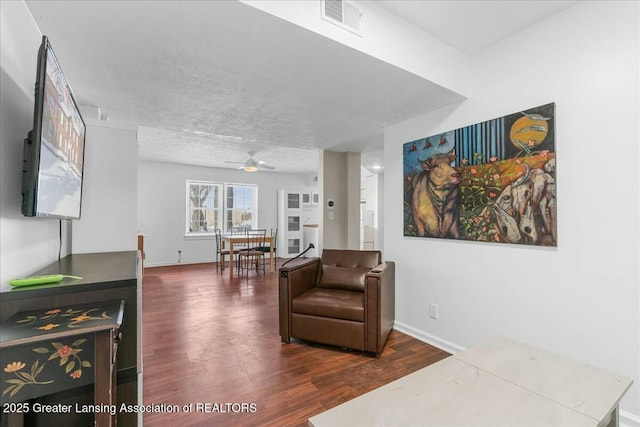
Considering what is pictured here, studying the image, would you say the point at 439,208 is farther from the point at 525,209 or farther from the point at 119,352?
the point at 119,352

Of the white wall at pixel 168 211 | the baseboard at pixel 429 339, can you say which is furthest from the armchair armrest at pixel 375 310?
the white wall at pixel 168 211

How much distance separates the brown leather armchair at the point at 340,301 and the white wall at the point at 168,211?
4.97 m

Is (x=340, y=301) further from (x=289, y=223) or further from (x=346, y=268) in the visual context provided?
(x=289, y=223)

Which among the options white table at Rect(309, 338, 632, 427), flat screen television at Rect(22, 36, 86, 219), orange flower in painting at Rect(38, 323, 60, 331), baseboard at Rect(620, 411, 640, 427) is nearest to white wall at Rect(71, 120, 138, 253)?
flat screen television at Rect(22, 36, 86, 219)

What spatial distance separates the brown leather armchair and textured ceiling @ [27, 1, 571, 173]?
1.50 m

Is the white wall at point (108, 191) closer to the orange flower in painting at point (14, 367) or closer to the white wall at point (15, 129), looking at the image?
the white wall at point (15, 129)

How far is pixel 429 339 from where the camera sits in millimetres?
2719

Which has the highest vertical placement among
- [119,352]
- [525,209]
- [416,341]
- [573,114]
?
[573,114]

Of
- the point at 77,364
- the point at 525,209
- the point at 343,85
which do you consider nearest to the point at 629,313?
the point at 525,209

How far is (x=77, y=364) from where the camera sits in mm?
868

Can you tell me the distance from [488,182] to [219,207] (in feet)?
21.3

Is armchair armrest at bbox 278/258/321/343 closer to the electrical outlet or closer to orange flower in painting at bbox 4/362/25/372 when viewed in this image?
the electrical outlet

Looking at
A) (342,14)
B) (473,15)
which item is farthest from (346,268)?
(473,15)

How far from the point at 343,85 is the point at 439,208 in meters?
1.36
